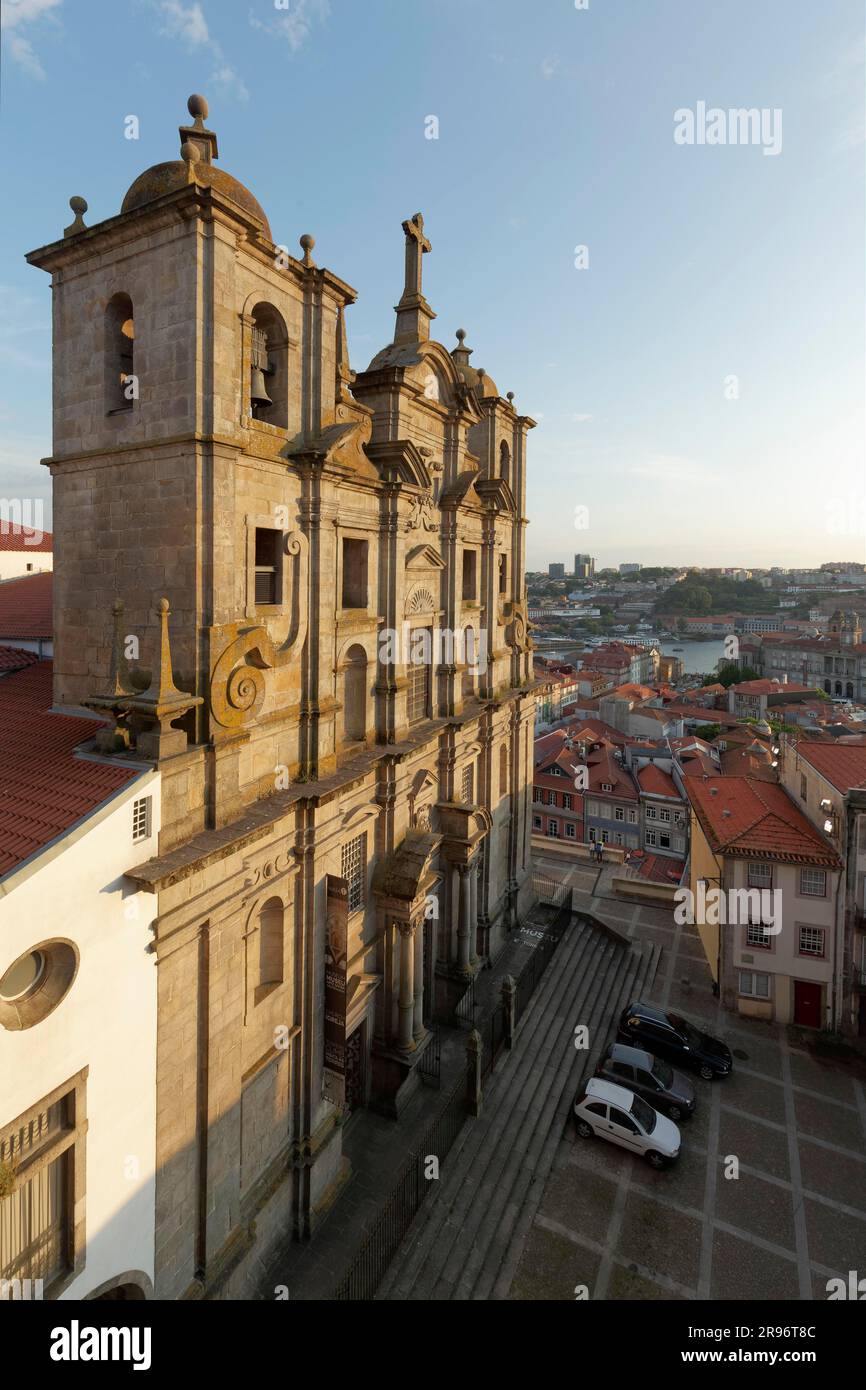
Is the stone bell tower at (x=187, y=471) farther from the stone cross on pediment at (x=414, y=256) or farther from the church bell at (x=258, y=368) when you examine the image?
the stone cross on pediment at (x=414, y=256)

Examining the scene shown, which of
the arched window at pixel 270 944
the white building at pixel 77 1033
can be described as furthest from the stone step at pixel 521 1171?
the white building at pixel 77 1033

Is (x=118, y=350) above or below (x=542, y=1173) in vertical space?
above

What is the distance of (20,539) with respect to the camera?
41.0 metres

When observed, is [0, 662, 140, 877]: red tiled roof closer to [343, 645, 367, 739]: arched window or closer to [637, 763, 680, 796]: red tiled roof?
[343, 645, 367, 739]: arched window

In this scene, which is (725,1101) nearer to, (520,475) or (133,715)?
(133,715)

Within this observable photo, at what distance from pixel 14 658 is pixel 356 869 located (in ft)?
38.1

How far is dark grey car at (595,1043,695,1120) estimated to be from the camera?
878 inches

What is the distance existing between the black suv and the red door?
5.00 metres

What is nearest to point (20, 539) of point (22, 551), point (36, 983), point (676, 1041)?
point (22, 551)

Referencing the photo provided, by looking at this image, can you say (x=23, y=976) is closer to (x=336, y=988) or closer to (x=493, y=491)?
(x=336, y=988)

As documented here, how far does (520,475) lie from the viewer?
31203 millimetres

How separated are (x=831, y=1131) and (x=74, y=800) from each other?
2556cm

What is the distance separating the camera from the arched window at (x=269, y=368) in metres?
14.7
